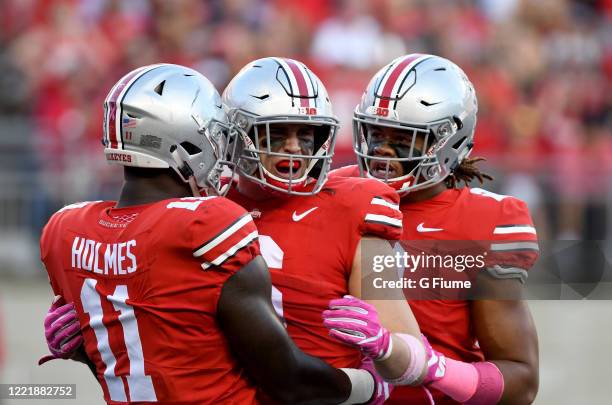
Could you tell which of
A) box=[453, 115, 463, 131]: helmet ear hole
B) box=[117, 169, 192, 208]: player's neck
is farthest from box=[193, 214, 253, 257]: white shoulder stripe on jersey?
box=[453, 115, 463, 131]: helmet ear hole

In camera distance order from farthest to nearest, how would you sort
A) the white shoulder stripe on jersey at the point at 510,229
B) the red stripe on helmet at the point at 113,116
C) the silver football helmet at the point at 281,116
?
the white shoulder stripe on jersey at the point at 510,229 < the silver football helmet at the point at 281,116 < the red stripe on helmet at the point at 113,116

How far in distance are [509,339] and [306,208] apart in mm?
862

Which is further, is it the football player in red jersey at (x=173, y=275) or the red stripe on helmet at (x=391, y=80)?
the red stripe on helmet at (x=391, y=80)

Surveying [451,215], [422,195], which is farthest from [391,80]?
[451,215]

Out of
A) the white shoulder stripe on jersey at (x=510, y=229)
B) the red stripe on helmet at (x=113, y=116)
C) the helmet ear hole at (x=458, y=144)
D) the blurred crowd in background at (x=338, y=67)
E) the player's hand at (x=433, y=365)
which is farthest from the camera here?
the blurred crowd in background at (x=338, y=67)

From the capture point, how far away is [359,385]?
142 inches

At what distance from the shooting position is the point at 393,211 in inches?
143

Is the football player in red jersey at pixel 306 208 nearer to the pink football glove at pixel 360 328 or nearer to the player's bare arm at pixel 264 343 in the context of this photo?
the pink football glove at pixel 360 328

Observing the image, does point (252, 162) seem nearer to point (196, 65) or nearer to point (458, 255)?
point (458, 255)

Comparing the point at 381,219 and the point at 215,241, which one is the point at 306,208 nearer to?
the point at 381,219

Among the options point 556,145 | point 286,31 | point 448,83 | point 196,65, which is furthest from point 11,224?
point 448,83

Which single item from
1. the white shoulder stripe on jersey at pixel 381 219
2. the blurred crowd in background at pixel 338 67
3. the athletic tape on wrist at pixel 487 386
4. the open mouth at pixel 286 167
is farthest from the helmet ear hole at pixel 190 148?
the blurred crowd in background at pixel 338 67

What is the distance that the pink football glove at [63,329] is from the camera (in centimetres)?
374

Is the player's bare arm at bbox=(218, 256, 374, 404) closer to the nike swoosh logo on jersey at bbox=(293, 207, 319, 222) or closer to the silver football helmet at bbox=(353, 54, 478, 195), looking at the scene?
the nike swoosh logo on jersey at bbox=(293, 207, 319, 222)
